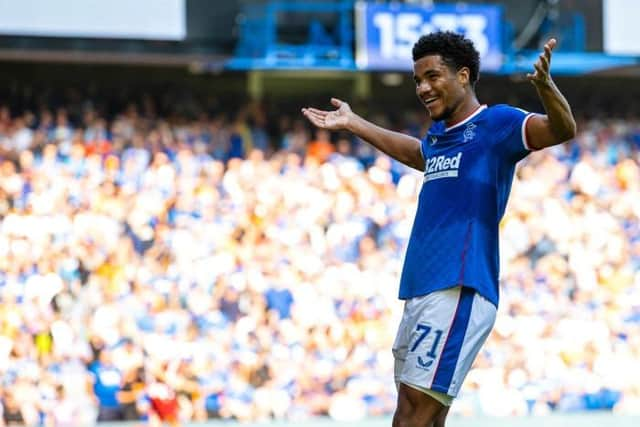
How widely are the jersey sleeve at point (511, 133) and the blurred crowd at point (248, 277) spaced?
28.9 feet

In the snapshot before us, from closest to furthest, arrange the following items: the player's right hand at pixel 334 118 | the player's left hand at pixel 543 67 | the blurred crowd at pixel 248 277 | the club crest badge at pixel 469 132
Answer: the player's left hand at pixel 543 67 < the club crest badge at pixel 469 132 < the player's right hand at pixel 334 118 < the blurred crowd at pixel 248 277

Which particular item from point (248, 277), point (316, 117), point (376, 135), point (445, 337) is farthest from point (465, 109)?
point (248, 277)

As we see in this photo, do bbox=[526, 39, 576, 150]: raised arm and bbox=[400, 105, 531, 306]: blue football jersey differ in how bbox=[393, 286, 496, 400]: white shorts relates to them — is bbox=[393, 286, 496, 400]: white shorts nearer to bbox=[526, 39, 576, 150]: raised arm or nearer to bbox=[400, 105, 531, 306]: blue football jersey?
bbox=[400, 105, 531, 306]: blue football jersey

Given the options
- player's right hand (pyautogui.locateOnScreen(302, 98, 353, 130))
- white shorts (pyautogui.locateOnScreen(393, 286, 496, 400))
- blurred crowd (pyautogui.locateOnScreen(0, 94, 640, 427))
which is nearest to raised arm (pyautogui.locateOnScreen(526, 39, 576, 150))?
white shorts (pyautogui.locateOnScreen(393, 286, 496, 400))

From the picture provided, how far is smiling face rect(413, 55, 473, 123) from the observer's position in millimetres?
5699

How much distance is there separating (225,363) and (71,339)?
174cm

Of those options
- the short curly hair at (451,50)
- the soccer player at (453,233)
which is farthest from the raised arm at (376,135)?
the short curly hair at (451,50)

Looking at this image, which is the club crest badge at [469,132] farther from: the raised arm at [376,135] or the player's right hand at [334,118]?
the player's right hand at [334,118]

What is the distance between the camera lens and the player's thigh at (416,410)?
18.4 feet

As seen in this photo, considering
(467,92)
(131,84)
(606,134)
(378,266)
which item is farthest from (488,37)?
(467,92)

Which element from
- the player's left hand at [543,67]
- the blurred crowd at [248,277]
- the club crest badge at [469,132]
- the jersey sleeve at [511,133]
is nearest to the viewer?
the player's left hand at [543,67]

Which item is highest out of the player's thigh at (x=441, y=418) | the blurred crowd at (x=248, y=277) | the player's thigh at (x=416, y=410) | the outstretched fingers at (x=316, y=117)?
the outstretched fingers at (x=316, y=117)

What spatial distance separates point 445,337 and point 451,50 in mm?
1268

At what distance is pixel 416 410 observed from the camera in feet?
18.4
